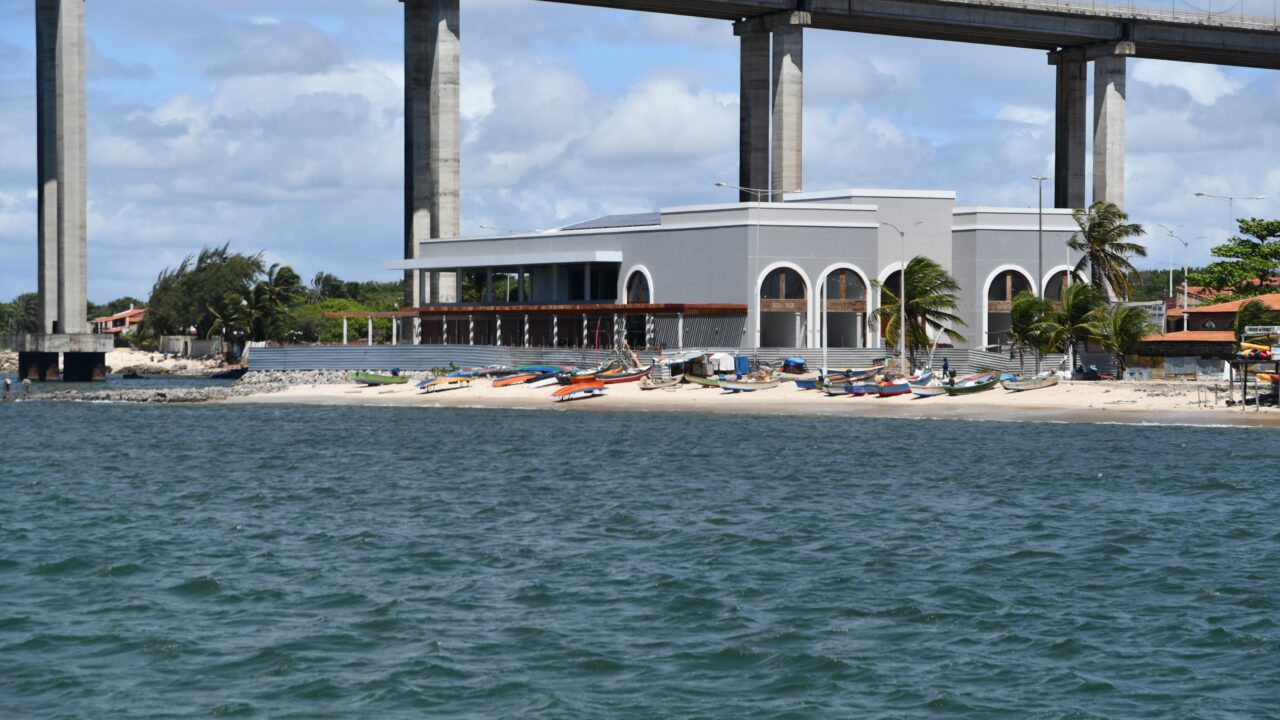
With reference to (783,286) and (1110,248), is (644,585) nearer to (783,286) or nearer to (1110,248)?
(783,286)

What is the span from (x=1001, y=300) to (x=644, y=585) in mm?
84711

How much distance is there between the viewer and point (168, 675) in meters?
24.6

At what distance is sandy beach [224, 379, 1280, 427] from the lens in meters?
75.9

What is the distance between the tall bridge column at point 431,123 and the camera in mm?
115812

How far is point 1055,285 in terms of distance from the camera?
11256 centimetres

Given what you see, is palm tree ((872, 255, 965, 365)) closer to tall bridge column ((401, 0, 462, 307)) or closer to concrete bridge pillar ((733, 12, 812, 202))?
concrete bridge pillar ((733, 12, 812, 202))

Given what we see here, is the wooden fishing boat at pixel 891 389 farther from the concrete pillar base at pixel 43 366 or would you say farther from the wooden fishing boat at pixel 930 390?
the concrete pillar base at pixel 43 366

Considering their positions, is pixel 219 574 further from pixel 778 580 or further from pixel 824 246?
pixel 824 246

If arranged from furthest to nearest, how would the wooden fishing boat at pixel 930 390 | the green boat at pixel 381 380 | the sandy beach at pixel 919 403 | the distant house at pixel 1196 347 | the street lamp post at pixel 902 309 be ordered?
the green boat at pixel 381 380 → the street lamp post at pixel 902 309 → the distant house at pixel 1196 347 → the wooden fishing boat at pixel 930 390 → the sandy beach at pixel 919 403

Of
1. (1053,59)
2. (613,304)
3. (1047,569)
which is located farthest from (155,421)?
(1053,59)

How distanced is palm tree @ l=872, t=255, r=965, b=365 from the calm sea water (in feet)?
132

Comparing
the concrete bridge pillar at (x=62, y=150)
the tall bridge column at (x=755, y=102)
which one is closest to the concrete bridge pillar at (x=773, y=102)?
the tall bridge column at (x=755, y=102)

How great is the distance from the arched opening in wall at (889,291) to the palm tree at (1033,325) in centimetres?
887

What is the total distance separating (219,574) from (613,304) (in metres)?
77.2
